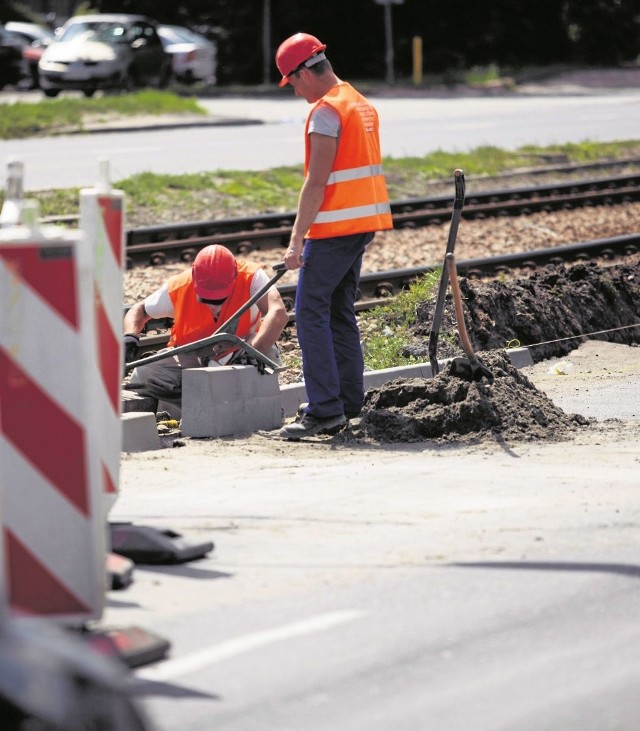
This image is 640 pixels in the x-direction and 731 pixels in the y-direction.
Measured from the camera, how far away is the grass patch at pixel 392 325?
10156 mm

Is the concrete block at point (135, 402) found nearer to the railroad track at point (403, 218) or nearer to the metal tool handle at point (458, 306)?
the metal tool handle at point (458, 306)

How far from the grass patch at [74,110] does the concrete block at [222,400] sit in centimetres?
1831

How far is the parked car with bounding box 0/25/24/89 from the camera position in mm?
38656

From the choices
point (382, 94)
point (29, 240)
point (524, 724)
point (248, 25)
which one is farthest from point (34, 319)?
point (248, 25)

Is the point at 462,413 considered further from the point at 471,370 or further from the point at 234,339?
the point at 234,339

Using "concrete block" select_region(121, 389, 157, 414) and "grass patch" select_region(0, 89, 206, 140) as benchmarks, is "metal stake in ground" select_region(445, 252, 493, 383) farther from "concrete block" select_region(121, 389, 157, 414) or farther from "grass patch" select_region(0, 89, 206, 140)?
"grass patch" select_region(0, 89, 206, 140)

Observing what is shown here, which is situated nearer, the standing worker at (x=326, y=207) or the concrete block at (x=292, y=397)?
the standing worker at (x=326, y=207)

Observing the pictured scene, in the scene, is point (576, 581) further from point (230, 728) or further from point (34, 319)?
point (34, 319)

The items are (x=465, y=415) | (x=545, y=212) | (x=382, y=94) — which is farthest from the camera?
(x=382, y=94)

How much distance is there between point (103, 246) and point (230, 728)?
202cm

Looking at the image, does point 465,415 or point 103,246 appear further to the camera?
point 465,415

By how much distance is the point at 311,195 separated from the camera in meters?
7.89

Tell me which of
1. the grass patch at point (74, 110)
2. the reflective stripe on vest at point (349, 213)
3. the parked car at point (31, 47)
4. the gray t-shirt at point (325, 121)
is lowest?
the reflective stripe on vest at point (349, 213)

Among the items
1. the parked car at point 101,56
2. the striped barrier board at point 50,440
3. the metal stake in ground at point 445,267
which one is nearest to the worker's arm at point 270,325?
the metal stake in ground at point 445,267
